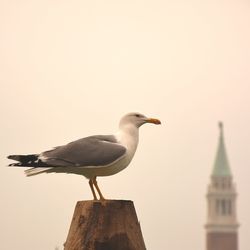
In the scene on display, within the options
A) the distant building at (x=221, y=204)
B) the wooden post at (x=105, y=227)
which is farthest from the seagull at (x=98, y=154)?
the distant building at (x=221, y=204)

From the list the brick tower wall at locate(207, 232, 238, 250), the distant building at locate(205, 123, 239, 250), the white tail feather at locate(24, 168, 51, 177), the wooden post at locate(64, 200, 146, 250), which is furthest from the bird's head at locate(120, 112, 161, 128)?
the distant building at locate(205, 123, 239, 250)

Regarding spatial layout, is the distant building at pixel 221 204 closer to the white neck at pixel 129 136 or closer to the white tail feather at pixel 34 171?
the white neck at pixel 129 136

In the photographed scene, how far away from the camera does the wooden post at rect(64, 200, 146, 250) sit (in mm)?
5605

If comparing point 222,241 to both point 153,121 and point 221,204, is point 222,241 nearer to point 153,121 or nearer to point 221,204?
point 221,204

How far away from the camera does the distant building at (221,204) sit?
403 feet

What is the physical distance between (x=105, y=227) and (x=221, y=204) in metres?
122

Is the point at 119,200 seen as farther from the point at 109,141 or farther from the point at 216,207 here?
the point at 216,207

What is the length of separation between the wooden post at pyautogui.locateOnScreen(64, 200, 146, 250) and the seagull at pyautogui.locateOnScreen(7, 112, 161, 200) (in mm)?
400

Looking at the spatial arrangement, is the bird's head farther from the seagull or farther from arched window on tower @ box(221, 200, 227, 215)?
arched window on tower @ box(221, 200, 227, 215)

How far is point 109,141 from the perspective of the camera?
262 inches

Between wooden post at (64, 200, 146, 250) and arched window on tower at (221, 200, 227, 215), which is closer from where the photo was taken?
wooden post at (64, 200, 146, 250)

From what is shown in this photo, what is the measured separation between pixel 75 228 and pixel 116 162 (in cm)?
88

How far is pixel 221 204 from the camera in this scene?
128m

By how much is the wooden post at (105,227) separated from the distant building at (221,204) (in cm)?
11561
